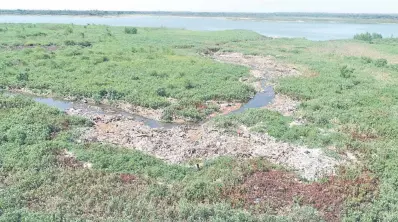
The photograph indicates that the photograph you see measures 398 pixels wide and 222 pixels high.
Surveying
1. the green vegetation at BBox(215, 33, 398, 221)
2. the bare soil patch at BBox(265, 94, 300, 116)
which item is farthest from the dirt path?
the bare soil patch at BBox(265, 94, 300, 116)

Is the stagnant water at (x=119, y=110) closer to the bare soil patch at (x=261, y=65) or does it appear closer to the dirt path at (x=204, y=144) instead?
the dirt path at (x=204, y=144)

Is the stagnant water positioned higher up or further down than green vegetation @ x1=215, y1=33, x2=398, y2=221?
further down

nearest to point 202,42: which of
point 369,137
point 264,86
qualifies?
point 264,86

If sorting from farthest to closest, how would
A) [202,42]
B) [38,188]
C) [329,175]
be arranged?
[202,42] < [329,175] < [38,188]

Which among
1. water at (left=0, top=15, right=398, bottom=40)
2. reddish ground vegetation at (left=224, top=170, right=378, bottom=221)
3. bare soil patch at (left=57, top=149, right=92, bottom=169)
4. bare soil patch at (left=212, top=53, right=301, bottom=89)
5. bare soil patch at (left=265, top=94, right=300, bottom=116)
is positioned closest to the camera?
reddish ground vegetation at (left=224, top=170, right=378, bottom=221)

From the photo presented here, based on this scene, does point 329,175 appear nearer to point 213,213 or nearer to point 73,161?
point 213,213

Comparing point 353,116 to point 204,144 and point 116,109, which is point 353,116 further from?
point 116,109

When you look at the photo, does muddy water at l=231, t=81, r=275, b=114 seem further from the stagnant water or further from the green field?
the green field

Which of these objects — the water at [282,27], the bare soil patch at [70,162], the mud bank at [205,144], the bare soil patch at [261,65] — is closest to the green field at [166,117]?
the bare soil patch at [70,162]
